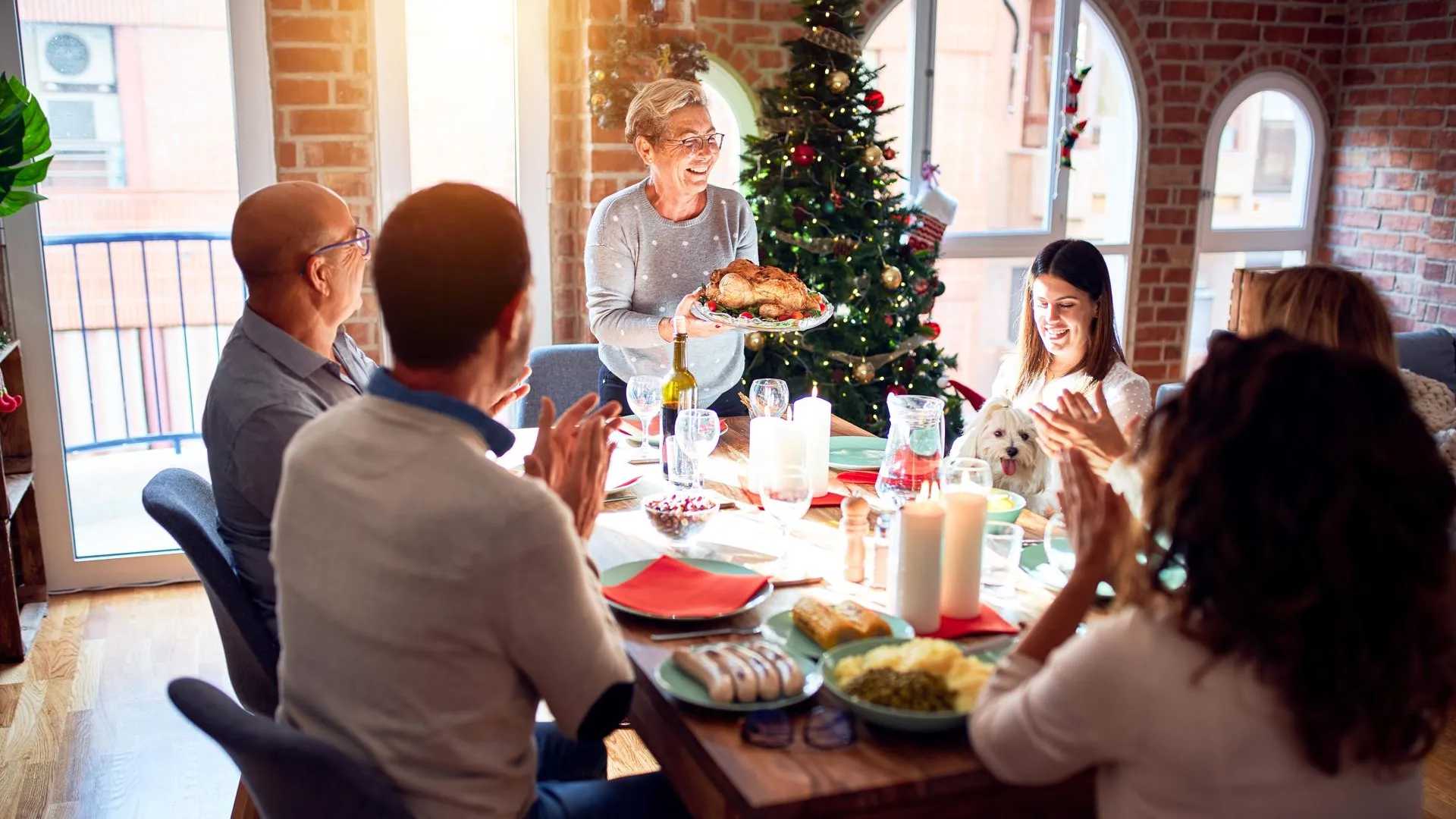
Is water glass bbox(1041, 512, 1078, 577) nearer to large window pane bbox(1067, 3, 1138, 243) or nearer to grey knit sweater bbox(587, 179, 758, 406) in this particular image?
grey knit sweater bbox(587, 179, 758, 406)

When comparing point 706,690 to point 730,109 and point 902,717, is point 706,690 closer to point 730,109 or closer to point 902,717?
point 902,717

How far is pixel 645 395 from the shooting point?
2.38m

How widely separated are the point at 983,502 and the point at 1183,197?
3.91 metres

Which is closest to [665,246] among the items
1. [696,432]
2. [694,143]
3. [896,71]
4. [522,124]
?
[694,143]

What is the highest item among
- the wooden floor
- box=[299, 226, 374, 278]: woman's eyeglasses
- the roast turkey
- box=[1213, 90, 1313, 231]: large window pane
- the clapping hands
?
box=[1213, 90, 1313, 231]: large window pane

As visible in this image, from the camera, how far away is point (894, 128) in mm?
4613

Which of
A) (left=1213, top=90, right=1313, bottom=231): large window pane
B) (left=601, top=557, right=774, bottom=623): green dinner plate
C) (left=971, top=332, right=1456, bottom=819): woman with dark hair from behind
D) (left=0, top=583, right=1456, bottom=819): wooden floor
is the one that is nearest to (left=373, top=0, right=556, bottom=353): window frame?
(left=0, top=583, right=1456, bottom=819): wooden floor

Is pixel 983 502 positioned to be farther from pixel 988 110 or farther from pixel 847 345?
pixel 988 110

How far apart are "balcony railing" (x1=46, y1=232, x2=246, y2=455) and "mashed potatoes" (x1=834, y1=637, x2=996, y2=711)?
12.6 ft

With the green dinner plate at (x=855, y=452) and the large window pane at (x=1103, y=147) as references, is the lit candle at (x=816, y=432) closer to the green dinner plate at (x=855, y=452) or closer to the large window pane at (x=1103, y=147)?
the green dinner plate at (x=855, y=452)

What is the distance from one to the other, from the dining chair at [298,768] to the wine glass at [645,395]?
1.25 m

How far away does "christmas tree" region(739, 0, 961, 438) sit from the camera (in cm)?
382

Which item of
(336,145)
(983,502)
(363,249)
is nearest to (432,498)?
(983,502)

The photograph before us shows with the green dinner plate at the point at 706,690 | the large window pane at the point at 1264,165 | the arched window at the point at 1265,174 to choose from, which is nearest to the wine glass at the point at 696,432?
the green dinner plate at the point at 706,690
